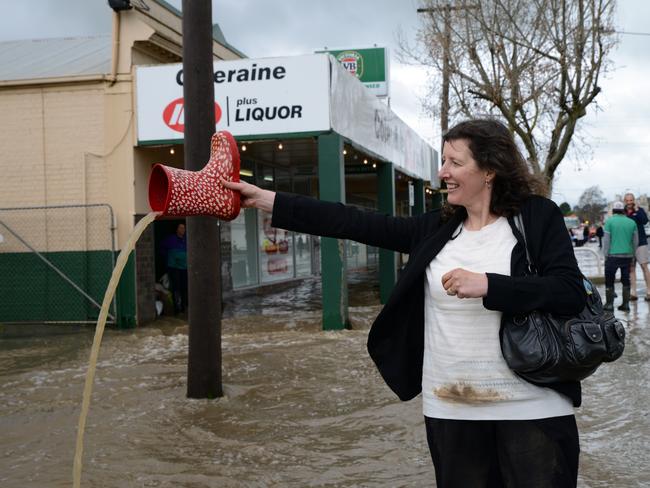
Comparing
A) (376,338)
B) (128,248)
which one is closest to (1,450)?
(128,248)

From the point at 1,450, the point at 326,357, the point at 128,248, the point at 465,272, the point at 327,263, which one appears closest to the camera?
the point at 465,272

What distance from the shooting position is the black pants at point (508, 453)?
2236mm

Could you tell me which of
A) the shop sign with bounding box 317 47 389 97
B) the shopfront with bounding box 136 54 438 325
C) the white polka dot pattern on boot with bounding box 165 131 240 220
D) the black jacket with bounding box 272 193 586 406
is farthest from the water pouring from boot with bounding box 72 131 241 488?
the shop sign with bounding box 317 47 389 97

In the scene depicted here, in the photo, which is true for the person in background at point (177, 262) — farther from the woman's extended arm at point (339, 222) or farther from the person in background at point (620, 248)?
the woman's extended arm at point (339, 222)

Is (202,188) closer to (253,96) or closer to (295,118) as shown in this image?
(295,118)

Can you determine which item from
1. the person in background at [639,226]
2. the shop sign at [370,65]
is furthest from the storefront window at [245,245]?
the shop sign at [370,65]

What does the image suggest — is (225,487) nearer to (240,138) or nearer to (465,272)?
(465,272)

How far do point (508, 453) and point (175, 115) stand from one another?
9.23 m

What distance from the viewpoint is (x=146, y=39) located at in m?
11.0

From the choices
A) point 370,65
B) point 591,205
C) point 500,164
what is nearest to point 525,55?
point 370,65

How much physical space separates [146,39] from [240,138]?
7.52 feet

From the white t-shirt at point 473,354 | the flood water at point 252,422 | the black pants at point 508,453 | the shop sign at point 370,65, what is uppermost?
the shop sign at point 370,65

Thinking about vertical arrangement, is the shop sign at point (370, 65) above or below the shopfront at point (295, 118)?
above

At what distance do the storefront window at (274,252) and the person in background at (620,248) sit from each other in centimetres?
791
